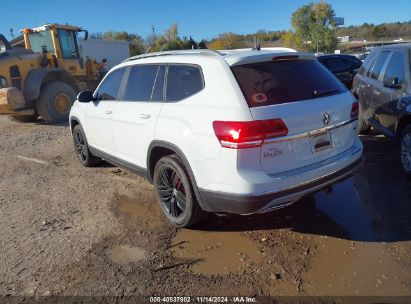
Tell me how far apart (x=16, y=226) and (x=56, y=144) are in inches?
178

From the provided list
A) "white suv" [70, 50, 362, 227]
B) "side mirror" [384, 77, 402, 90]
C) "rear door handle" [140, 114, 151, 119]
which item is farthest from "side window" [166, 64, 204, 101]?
"side mirror" [384, 77, 402, 90]

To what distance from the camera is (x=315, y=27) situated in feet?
206

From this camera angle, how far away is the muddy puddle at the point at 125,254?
3578 millimetres

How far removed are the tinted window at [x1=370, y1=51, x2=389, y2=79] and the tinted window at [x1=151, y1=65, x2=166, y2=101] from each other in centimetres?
387

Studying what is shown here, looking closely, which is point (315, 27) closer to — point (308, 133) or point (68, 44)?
point (68, 44)

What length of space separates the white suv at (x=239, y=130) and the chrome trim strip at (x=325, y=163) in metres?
0.01

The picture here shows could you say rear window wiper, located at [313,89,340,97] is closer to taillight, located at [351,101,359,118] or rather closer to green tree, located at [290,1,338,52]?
taillight, located at [351,101,359,118]

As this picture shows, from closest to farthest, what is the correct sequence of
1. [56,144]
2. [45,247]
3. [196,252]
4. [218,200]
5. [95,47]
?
[218,200], [196,252], [45,247], [56,144], [95,47]

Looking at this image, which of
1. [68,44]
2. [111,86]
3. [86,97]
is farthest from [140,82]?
[68,44]

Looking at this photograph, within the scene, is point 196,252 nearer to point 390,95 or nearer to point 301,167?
point 301,167

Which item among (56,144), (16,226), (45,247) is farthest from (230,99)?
(56,144)

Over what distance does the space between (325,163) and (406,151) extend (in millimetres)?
2089

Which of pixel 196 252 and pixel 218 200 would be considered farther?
pixel 196 252

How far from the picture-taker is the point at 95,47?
31.9 metres
